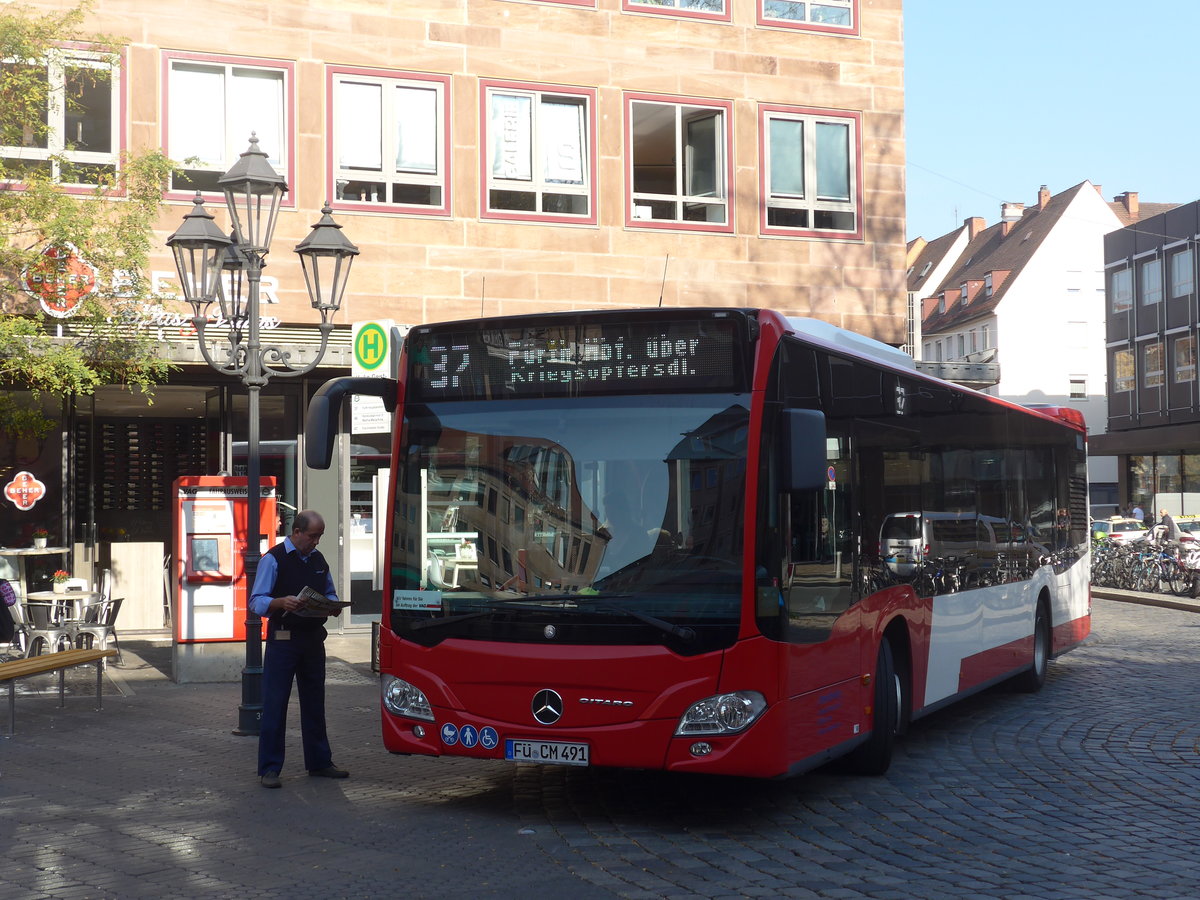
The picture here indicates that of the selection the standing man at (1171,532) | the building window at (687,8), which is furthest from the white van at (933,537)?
the standing man at (1171,532)

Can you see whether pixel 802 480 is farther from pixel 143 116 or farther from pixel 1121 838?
pixel 143 116

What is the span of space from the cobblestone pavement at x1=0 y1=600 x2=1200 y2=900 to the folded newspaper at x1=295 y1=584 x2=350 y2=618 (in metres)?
1.05

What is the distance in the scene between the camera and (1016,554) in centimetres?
1281

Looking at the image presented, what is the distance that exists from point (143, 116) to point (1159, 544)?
20022mm

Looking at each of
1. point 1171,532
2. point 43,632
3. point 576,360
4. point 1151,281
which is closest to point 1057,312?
point 1151,281

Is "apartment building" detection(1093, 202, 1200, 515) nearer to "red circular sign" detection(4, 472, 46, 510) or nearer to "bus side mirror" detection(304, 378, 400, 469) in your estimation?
"red circular sign" detection(4, 472, 46, 510)

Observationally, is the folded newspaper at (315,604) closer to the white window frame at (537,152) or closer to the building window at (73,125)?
the building window at (73,125)

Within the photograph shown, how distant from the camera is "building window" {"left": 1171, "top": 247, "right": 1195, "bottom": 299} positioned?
183 ft

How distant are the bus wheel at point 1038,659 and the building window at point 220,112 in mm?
10978

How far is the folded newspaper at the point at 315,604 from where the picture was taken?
8977mm

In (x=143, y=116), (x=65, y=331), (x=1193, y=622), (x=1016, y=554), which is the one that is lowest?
(x=1193, y=622)

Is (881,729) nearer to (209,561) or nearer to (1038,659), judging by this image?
(1038,659)

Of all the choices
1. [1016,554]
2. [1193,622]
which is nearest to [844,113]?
[1193,622]

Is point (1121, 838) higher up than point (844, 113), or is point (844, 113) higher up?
point (844, 113)
